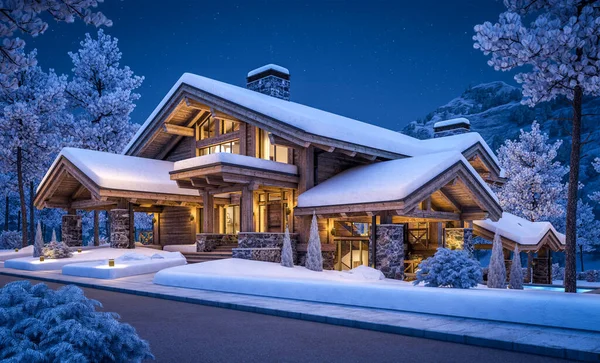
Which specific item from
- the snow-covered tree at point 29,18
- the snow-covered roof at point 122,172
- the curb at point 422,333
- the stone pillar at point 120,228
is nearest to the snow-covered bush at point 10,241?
the snow-covered roof at point 122,172

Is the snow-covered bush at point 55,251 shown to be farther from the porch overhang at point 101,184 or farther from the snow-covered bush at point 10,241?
the snow-covered bush at point 10,241

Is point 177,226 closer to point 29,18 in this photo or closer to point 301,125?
point 301,125

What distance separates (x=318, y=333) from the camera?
25.7 feet

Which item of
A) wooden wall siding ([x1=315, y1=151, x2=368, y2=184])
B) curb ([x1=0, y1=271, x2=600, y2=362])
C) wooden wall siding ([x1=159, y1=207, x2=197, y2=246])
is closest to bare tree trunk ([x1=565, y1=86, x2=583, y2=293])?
curb ([x1=0, y1=271, x2=600, y2=362])

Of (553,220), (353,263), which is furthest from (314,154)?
(553,220)

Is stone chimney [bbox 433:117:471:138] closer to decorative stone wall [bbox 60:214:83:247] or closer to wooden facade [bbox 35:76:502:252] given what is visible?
wooden facade [bbox 35:76:502:252]

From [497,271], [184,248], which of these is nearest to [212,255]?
[184,248]

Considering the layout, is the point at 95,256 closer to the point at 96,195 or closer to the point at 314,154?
the point at 96,195

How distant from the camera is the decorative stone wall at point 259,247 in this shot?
19125 mm

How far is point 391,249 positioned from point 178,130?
1294 cm

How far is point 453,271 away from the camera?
10742 millimetres

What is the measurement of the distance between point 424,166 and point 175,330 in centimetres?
1264

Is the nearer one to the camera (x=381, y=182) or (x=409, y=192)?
(x=409, y=192)

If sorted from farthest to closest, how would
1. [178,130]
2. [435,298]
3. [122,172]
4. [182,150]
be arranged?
[182,150] → [178,130] → [122,172] → [435,298]
